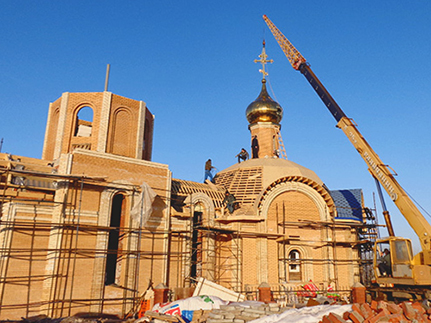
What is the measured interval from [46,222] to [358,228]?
55.4 feet

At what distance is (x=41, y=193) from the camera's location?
1509 cm

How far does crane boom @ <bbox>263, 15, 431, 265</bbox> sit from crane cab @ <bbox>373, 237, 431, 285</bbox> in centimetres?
46

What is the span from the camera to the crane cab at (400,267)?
43.5ft

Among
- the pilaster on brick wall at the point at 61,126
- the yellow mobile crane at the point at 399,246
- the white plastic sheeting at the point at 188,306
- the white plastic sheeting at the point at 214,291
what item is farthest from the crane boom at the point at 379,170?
the pilaster on brick wall at the point at 61,126

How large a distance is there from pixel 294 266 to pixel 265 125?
11.4 m

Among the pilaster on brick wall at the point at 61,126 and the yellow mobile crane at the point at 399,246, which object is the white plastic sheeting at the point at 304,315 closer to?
the yellow mobile crane at the point at 399,246

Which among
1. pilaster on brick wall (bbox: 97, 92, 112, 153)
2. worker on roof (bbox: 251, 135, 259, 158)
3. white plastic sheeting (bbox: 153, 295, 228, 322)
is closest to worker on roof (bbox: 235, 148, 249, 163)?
worker on roof (bbox: 251, 135, 259, 158)

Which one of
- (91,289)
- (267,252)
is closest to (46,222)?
(91,289)

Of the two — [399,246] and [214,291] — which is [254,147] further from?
[399,246]

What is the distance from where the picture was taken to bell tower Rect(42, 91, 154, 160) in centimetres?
1786

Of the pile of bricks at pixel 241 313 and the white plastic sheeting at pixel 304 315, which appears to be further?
the pile of bricks at pixel 241 313

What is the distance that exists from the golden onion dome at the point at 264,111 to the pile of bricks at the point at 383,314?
19475 millimetres

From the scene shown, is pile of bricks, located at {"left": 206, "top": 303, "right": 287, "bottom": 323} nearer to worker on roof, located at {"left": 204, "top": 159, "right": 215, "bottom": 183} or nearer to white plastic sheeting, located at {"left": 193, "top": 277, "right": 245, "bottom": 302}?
white plastic sheeting, located at {"left": 193, "top": 277, "right": 245, "bottom": 302}

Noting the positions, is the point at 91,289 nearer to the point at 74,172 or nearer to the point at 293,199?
the point at 74,172
